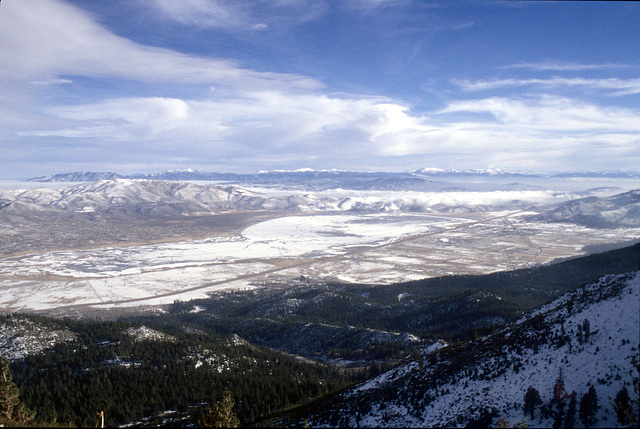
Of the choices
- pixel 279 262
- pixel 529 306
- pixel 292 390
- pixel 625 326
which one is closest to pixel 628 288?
pixel 625 326

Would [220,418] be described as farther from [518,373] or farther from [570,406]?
[570,406]

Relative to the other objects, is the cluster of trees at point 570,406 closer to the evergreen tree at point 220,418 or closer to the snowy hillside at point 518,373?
the snowy hillside at point 518,373

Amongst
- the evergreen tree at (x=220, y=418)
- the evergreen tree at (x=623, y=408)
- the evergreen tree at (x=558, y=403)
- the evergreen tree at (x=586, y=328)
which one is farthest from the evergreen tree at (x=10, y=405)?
the evergreen tree at (x=586, y=328)

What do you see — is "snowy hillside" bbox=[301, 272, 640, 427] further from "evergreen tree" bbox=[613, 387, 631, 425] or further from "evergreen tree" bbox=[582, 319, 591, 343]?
Result: "evergreen tree" bbox=[613, 387, 631, 425]

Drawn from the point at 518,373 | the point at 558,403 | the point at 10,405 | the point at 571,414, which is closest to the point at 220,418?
the point at 10,405

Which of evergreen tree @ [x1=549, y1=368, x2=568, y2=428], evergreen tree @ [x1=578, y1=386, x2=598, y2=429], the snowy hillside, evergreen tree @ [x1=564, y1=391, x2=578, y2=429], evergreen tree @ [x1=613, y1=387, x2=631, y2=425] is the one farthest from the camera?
the snowy hillside

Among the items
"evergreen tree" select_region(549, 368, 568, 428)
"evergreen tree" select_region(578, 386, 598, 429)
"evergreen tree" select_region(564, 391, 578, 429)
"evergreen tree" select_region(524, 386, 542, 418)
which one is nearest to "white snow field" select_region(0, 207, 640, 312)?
"evergreen tree" select_region(524, 386, 542, 418)

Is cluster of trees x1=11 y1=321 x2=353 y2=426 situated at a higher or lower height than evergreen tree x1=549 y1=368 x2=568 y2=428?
lower
